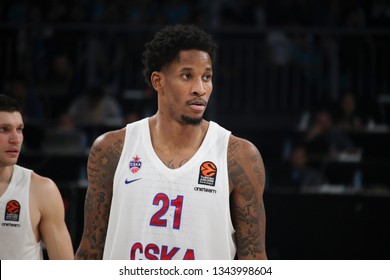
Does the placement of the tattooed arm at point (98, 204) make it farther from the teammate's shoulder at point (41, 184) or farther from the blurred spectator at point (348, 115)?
the blurred spectator at point (348, 115)

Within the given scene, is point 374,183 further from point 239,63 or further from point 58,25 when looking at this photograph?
point 58,25

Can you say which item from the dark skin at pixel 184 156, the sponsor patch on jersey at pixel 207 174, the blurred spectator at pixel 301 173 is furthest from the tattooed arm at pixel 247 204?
the blurred spectator at pixel 301 173

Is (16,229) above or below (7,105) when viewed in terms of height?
below

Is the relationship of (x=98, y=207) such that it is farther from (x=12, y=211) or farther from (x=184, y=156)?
(x=12, y=211)

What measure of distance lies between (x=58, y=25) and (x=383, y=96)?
4.98 metres

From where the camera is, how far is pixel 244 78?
13383 mm

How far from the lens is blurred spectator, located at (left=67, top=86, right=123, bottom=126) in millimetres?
12125

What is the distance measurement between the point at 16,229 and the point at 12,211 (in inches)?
4.4

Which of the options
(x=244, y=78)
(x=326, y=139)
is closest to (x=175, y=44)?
(x=326, y=139)

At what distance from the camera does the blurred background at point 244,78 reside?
37.5ft

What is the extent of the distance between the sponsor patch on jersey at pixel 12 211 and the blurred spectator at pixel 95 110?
703 centimetres

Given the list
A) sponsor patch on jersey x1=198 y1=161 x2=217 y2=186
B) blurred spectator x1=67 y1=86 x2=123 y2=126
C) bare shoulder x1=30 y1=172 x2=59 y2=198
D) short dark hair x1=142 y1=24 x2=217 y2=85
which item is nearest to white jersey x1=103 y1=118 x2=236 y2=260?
sponsor patch on jersey x1=198 y1=161 x2=217 y2=186

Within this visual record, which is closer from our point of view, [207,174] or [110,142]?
[207,174]

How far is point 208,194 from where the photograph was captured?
4.52m
